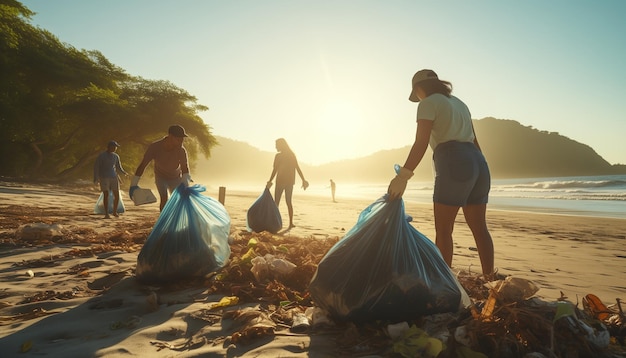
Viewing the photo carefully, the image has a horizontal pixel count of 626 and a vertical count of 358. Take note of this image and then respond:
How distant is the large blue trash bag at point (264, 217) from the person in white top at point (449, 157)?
4019 mm

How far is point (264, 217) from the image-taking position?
247 inches

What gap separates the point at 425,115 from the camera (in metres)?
2.55

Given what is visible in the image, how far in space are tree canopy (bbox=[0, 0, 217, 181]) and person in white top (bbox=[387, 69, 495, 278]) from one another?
68.8ft

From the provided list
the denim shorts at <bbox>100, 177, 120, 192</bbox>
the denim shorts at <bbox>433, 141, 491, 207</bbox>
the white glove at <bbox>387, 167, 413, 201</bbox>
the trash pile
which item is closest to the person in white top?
the denim shorts at <bbox>433, 141, 491, 207</bbox>

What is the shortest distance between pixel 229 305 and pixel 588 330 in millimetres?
2181

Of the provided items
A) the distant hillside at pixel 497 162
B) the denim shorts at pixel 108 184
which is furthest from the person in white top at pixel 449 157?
the distant hillside at pixel 497 162

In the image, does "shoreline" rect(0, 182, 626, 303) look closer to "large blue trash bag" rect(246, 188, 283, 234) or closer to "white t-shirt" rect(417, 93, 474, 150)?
"large blue trash bag" rect(246, 188, 283, 234)

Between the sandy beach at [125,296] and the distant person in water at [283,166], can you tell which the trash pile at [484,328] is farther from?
the distant person in water at [283,166]

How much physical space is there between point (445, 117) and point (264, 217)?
432 cm

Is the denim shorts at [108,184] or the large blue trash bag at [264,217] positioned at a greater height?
the denim shorts at [108,184]

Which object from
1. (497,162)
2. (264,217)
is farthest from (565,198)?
(497,162)

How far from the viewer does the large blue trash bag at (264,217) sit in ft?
20.5

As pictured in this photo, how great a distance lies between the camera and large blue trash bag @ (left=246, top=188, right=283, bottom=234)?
246 inches

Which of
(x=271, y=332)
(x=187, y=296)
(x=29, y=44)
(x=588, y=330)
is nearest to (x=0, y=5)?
(x=29, y=44)
